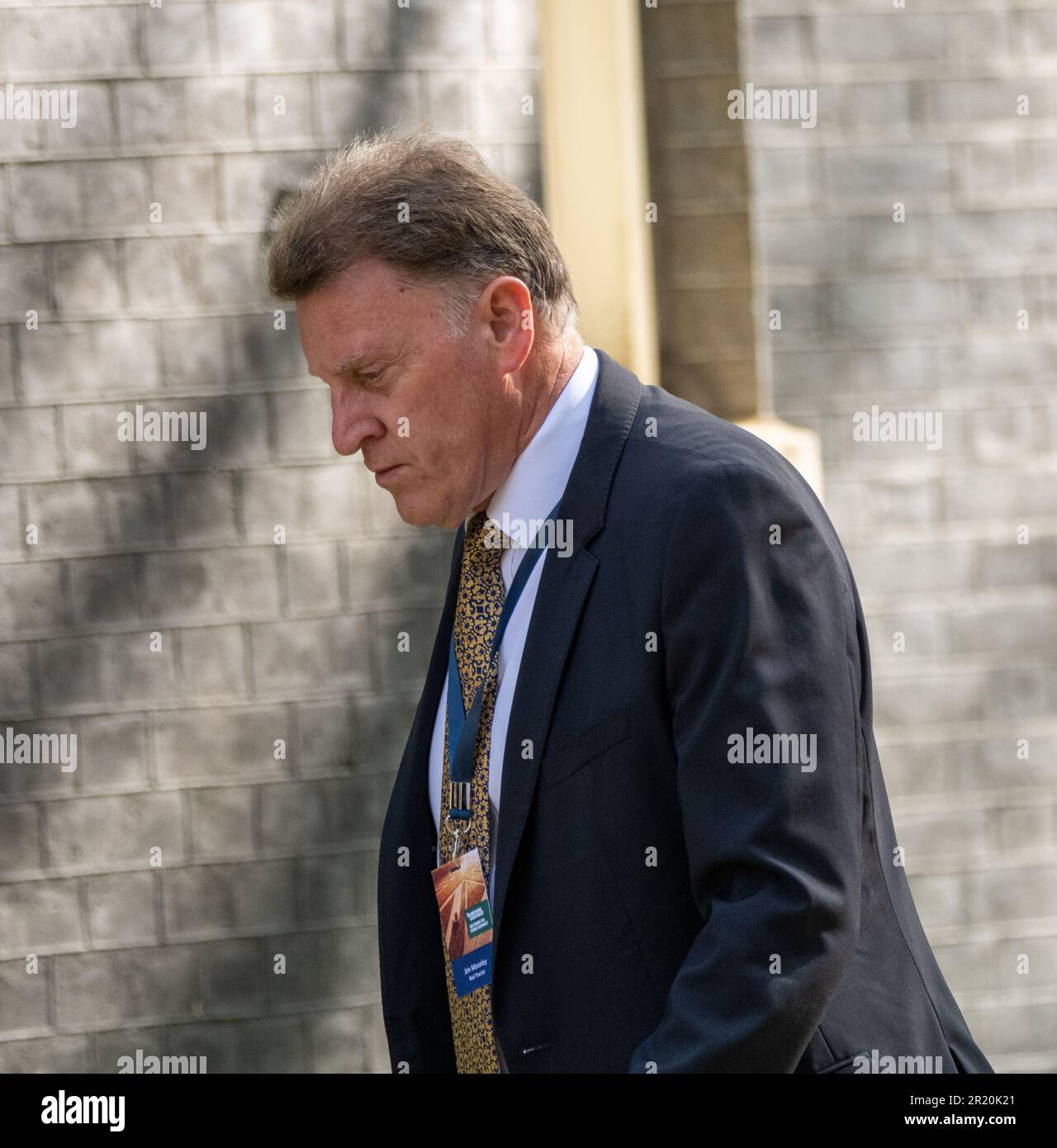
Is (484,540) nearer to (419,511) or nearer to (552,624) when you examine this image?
(419,511)

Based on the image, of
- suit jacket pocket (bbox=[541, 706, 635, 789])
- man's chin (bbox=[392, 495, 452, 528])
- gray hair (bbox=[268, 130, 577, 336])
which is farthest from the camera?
man's chin (bbox=[392, 495, 452, 528])

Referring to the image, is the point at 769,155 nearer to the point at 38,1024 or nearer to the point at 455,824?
the point at 455,824

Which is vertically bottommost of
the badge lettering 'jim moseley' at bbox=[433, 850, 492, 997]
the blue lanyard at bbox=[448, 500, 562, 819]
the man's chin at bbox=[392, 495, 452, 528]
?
the badge lettering 'jim moseley' at bbox=[433, 850, 492, 997]

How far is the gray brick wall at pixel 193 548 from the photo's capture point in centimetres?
389

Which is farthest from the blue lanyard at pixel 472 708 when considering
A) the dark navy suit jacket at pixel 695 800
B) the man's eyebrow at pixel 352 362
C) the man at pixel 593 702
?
the man's eyebrow at pixel 352 362

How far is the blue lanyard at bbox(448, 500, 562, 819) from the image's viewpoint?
6.12ft

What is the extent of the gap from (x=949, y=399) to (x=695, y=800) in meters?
3.11

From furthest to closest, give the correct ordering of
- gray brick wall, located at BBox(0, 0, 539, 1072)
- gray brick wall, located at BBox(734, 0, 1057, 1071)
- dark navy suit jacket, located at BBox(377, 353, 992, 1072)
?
A: 1. gray brick wall, located at BBox(734, 0, 1057, 1071)
2. gray brick wall, located at BBox(0, 0, 539, 1072)
3. dark navy suit jacket, located at BBox(377, 353, 992, 1072)

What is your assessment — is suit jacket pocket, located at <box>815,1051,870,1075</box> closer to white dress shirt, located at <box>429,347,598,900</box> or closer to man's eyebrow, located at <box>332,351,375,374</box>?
white dress shirt, located at <box>429,347,598,900</box>

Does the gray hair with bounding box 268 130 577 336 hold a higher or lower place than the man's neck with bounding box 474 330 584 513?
higher

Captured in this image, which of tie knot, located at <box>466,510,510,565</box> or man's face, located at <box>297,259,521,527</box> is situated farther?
tie knot, located at <box>466,510,510,565</box>

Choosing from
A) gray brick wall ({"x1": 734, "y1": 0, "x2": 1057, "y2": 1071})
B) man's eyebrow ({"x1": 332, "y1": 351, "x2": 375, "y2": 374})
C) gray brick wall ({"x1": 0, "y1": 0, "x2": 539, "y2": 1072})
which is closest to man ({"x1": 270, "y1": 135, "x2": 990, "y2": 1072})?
man's eyebrow ({"x1": 332, "y1": 351, "x2": 375, "y2": 374})

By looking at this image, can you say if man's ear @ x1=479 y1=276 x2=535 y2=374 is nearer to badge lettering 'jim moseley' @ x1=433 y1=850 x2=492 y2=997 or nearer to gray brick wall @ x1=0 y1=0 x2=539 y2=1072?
badge lettering 'jim moseley' @ x1=433 y1=850 x2=492 y2=997

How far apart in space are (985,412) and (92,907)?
318 cm
